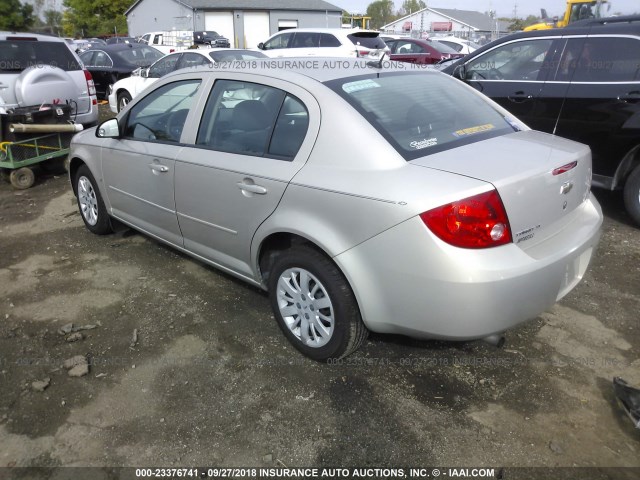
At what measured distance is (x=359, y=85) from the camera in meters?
3.00

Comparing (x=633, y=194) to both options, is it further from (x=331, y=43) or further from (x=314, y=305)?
(x=331, y=43)

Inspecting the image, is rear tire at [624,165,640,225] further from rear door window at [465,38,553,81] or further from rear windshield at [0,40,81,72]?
rear windshield at [0,40,81,72]

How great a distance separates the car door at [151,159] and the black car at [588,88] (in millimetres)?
3660

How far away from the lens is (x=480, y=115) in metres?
3.22

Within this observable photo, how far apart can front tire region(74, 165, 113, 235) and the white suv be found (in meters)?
10.1

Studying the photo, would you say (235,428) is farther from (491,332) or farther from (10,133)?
(10,133)

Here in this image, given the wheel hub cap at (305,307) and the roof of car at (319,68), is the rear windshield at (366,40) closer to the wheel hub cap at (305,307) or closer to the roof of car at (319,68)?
the roof of car at (319,68)

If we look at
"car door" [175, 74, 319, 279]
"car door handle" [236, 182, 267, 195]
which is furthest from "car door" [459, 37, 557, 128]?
"car door handle" [236, 182, 267, 195]

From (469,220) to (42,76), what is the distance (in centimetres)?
673

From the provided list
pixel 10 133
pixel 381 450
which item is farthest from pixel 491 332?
pixel 10 133

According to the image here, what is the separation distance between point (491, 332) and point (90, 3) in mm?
63967

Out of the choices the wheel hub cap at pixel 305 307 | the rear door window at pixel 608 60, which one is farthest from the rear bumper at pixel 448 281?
the rear door window at pixel 608 60

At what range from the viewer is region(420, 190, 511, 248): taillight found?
91.0 inches

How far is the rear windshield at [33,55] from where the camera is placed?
702cm
